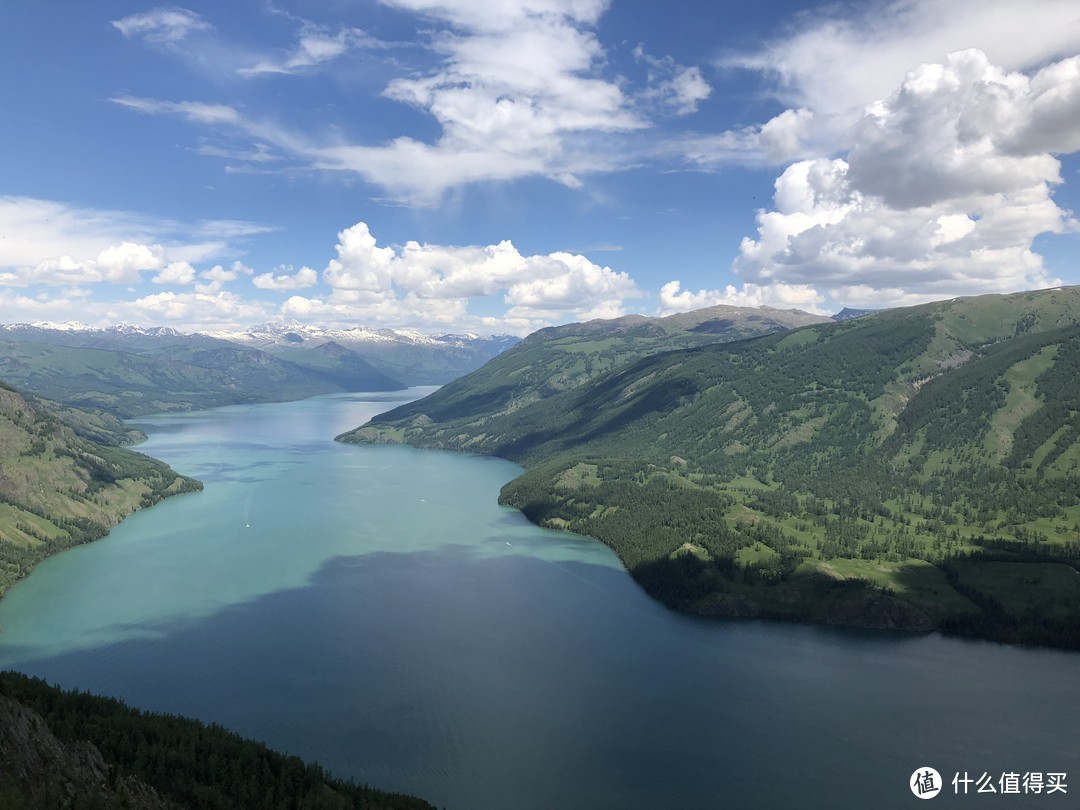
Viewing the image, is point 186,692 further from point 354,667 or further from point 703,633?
point 703,633

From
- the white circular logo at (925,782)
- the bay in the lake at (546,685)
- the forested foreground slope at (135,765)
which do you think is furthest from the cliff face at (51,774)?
the white circular logo at (925,782)

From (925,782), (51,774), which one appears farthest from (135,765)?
(925,782)

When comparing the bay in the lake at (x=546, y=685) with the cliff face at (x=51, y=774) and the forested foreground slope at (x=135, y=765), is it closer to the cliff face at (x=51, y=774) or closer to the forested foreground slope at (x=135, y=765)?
the forested foreground slope at (x=135, y=765)

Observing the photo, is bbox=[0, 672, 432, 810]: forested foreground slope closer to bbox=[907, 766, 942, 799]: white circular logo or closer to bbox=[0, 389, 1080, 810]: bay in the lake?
bbox=[0, 389, 1080, 810]: bay in the lake

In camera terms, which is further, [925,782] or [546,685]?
[546,685]

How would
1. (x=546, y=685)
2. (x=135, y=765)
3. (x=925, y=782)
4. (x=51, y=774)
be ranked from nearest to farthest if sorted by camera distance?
(x=51, y=774)
(x=135, y=765)
(x=925, y=782)
(x=546, y=685)

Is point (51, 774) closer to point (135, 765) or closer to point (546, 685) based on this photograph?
point (135, 765)
